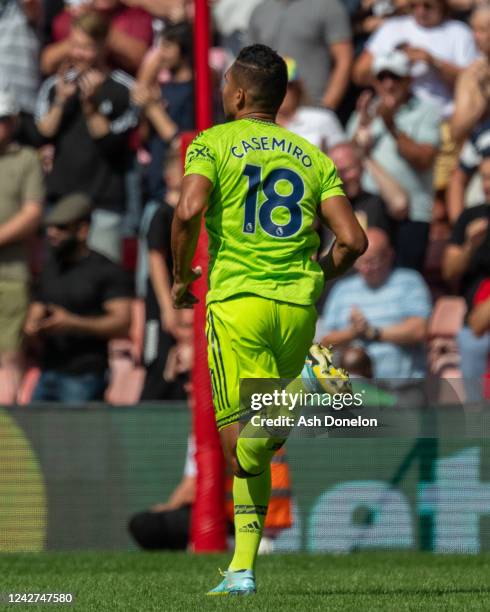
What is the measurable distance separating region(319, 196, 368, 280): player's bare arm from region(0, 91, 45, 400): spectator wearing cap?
18.2 ft

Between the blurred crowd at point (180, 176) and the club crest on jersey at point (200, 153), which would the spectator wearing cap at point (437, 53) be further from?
the club crest on jersey at point (200, 153)

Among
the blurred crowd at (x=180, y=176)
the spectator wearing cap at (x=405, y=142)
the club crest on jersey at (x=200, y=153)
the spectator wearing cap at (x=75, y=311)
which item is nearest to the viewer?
the club crest on jersey at (x=200, y=153)

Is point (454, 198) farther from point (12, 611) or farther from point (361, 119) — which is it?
point (12, 611)

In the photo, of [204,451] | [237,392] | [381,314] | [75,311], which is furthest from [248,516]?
[75,311]

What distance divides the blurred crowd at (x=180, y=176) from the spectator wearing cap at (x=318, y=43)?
1cm

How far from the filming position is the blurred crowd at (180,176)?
36.0ft

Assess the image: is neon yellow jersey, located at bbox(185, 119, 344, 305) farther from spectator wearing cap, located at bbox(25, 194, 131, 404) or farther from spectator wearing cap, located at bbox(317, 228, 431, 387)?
spectator wearing cap, located at bbox(25, 194, 131, 404)

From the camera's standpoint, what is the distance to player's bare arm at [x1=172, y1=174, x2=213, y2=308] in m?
5.98

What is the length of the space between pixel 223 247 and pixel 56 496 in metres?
3.97

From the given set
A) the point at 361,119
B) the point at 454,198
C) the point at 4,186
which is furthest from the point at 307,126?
the point at 4,186

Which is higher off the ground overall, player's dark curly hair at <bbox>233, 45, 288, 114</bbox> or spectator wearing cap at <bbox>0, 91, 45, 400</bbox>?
spectator wearing cap at <bbox>0, 91, 45, 400</bbox>

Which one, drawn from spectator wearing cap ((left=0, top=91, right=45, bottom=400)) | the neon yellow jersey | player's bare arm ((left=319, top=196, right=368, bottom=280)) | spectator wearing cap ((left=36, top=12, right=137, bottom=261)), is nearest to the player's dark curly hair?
the neon yellow jersey

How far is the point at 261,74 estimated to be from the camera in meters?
6.30

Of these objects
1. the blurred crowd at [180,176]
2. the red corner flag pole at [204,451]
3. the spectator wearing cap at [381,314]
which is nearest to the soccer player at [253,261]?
the red corner flag pole at [204,451]
